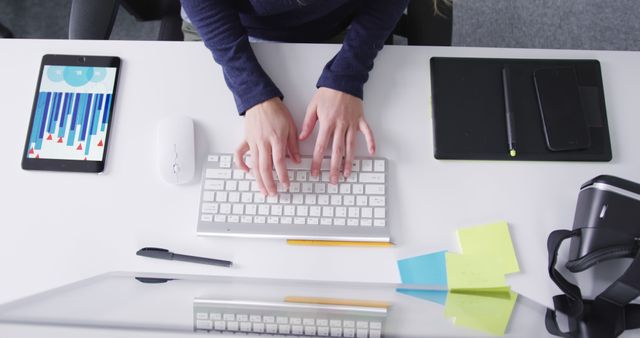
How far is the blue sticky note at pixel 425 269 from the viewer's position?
0.64 metres

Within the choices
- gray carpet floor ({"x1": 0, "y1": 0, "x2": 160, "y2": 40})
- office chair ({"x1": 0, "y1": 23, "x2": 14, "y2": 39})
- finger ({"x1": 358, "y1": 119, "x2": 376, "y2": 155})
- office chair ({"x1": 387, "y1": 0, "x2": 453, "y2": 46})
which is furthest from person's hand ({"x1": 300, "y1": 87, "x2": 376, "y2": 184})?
office chair ({"x1": 0, "y1": 23, "x2": 14, "y2": 39})

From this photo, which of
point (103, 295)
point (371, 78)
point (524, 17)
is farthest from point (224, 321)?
point (524, 17)

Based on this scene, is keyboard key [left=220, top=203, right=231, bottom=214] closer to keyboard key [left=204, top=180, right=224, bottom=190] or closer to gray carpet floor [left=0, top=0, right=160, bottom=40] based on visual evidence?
keyboard key [left=204, top=180, right=224, bottom=190]

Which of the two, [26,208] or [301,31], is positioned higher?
[301,31]

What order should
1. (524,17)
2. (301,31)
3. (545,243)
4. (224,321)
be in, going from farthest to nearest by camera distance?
(524,17) → (301,31) → (545,243) → (224,321)

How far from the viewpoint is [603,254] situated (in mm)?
587

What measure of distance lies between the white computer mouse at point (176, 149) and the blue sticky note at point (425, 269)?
337 mm

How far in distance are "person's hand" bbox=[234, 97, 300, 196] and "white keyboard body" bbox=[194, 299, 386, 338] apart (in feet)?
0.58

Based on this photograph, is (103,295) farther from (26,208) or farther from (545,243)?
(545,243)

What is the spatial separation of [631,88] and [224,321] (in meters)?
0.69

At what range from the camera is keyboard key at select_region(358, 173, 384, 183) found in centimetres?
68

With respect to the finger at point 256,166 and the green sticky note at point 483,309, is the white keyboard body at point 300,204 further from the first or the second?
the green sticky note at point 483,309

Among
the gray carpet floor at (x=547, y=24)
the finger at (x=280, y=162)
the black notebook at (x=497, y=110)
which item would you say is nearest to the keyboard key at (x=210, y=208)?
the finger at (x=280, y=162)

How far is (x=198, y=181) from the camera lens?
69 centimetres
